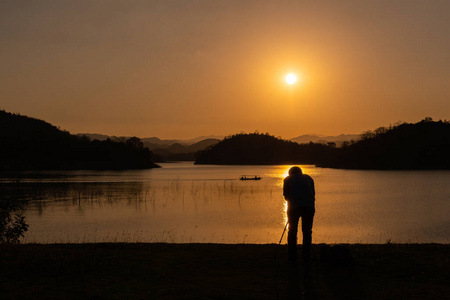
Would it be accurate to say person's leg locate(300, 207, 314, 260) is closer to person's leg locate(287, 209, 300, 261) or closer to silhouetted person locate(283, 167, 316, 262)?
silhouetted person locate(283, 167, 316, 262)

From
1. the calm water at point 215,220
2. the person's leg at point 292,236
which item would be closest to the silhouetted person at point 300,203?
the person's leg at point 292,236

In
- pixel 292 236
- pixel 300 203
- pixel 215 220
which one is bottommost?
pixel 215 220

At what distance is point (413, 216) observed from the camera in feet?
151
